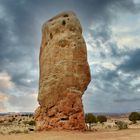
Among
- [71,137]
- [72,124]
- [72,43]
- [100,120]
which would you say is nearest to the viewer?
[71,137]

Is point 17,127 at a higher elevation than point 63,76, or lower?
lower

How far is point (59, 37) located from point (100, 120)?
37.8 metres

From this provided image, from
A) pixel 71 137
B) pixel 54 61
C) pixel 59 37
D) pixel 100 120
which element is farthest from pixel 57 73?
pixel 100 120

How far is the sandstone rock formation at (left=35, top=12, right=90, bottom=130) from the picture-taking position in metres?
22.4

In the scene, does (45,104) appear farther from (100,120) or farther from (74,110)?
(100,120)

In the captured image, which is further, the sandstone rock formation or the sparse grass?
the sparse grass

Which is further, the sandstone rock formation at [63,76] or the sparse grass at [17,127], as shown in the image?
the sparse grass at [17,127]

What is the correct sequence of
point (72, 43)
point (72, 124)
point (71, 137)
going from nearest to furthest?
point (71, 137) → point (72, 124) → point (72, 43)

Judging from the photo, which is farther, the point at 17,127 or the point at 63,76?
the point at 17,127

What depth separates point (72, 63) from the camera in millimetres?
23078

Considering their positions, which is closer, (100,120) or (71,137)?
(71,137)

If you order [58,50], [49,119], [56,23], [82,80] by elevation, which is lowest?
[49,119]

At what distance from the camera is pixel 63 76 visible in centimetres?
2269

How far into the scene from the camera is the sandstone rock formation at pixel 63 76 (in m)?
22.4
